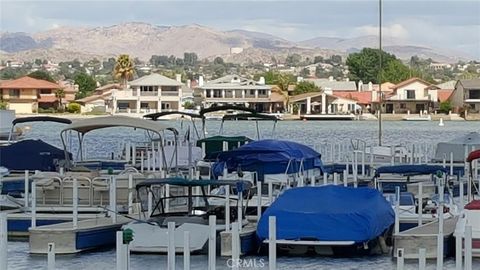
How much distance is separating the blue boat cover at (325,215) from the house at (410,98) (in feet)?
484

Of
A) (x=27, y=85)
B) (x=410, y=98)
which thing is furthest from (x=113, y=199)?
(x=410, y=98)

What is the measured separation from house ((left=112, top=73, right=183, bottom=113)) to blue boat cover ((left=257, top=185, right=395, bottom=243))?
126666mm

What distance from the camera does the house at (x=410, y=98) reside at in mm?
177000

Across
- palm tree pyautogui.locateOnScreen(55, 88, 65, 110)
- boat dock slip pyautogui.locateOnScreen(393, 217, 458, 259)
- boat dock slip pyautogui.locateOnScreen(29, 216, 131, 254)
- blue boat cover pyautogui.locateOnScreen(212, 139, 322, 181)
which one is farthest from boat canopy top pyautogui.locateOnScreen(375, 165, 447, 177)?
palm tree pyautogui.locateOnScreen(55, 88, 65, 110)

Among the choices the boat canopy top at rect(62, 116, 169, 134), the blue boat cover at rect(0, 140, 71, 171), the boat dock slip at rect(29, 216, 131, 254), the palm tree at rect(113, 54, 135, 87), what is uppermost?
the palm tree at rect(113, 54, 135, 87)

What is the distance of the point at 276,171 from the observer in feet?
117

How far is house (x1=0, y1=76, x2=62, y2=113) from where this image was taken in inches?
6378

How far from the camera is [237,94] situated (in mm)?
160875

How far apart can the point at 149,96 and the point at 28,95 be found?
17.4 metres

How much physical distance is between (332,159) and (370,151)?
5.58 feet

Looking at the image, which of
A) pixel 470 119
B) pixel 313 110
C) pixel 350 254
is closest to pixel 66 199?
pixel 350 254

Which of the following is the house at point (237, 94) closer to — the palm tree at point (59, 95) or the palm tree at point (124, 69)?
the palm tree at point (124, 69)

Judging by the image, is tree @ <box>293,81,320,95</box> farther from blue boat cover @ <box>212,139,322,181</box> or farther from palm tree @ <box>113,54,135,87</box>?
blue boat cover @ <box>212,139,322,181</box>

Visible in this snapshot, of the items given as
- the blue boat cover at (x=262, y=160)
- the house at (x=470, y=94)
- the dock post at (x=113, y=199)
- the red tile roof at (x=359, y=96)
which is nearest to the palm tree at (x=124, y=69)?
the red tile roof at (x=359, y=96)
